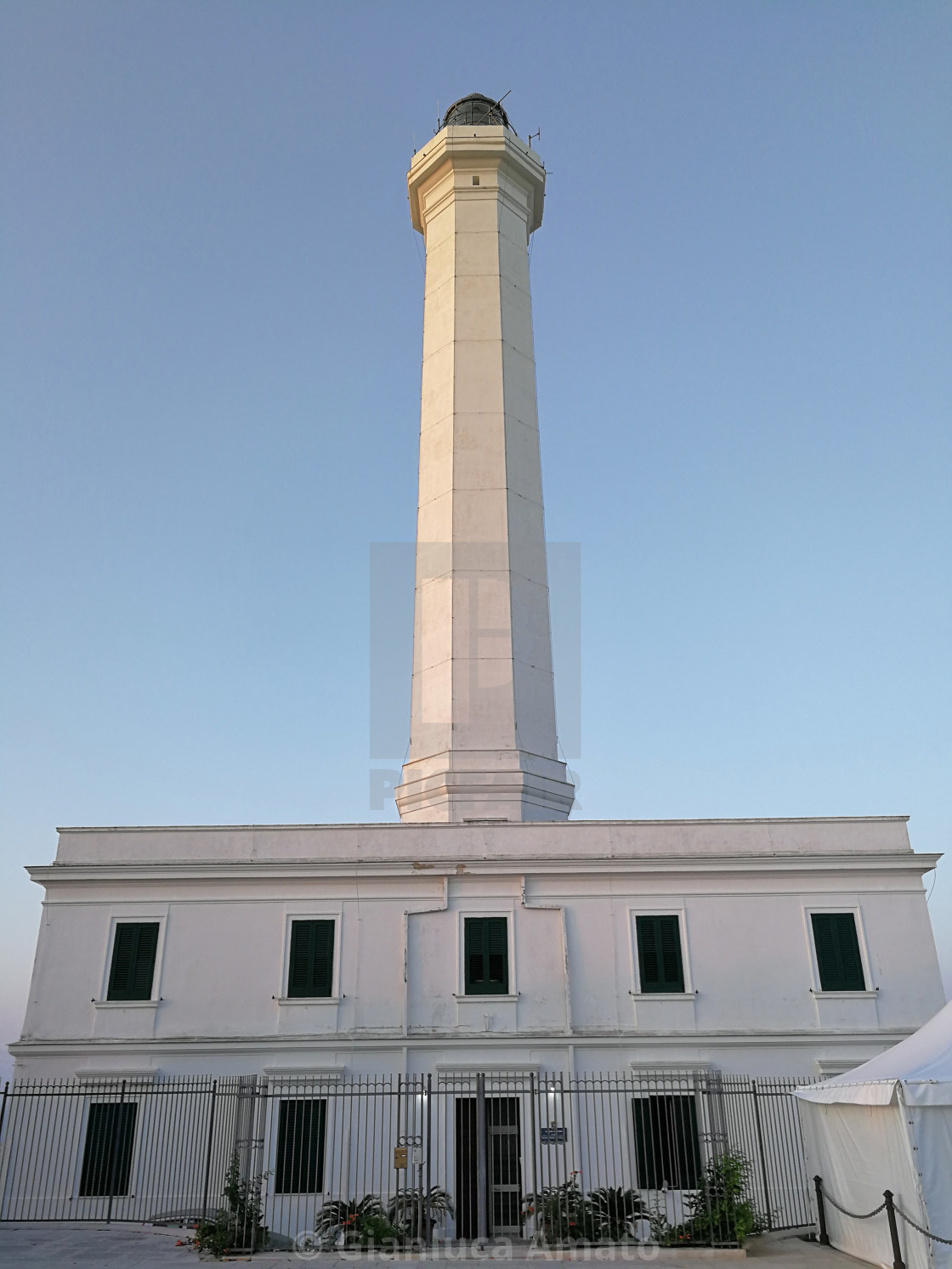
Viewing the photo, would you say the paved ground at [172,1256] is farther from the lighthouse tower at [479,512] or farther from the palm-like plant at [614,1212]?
the lighthouse tower at [479,512]

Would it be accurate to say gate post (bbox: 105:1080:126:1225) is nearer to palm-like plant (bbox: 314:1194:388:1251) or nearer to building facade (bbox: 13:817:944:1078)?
building facade (bbox: 13:817:944:1078)

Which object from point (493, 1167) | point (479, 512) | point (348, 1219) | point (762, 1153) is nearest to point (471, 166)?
point (479, 512)

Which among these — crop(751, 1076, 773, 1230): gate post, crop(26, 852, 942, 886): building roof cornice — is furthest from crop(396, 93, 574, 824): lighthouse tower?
crop(751, 1076, 773, 1230): gate post

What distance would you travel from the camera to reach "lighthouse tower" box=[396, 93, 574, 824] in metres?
23.5

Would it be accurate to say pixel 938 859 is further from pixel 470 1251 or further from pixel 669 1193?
pixel 470 1251

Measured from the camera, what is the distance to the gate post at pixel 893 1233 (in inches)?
479

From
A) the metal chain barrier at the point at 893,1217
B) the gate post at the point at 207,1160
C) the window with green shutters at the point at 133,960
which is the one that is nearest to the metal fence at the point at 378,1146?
the gate post at the point at 207,1160

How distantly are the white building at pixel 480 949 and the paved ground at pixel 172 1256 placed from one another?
3193 millimetres

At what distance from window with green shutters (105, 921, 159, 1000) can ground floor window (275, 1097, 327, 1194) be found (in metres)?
3.51

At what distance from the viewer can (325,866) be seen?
1961cm

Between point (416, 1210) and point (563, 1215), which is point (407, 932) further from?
point (563, 1215)

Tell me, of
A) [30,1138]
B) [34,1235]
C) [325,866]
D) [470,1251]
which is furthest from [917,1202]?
[30,1138]

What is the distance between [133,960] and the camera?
1925 cm

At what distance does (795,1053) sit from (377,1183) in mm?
7838
